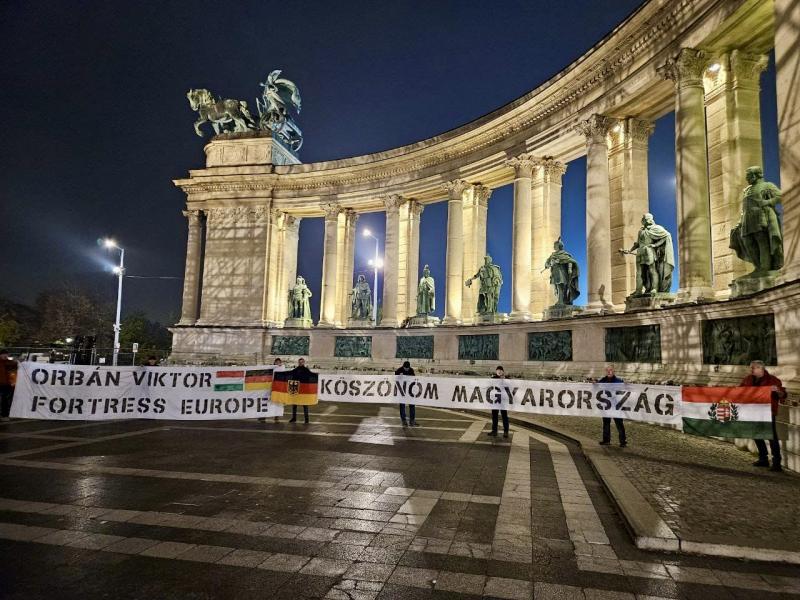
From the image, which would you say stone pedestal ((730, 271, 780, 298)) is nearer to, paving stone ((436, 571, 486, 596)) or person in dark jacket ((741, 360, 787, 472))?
person in dark jacket ((741, 360, 787, 472))

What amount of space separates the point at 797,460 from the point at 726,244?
9.99m

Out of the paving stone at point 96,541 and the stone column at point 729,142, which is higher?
the stone column at point 729,142

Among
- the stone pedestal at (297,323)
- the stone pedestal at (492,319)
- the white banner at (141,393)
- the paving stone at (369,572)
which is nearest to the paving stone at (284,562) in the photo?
the paving stone at (369,572)

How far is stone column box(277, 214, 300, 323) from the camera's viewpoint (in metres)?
38.0

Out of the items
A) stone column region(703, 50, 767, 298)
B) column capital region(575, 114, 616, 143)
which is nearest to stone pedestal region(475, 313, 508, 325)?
column capital region(575, 114, 616, 143)

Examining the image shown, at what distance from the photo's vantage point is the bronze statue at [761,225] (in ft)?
41.3

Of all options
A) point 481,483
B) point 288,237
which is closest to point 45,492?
point 481,483

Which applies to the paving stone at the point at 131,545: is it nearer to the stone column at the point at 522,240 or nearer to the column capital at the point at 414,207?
the stone column at the point at 522,240

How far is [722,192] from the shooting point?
1648cm

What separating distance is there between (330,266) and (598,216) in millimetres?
19830

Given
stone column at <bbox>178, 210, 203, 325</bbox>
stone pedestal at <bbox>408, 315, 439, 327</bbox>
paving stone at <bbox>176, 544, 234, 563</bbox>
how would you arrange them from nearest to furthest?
paving stone at <bbox>176, 544, 234, 563</bbox>, stone pedestal at <bbox>408, 315, 439, 327</bbox>, stone column at <bbox>178, 210, 203, 325</bbox>

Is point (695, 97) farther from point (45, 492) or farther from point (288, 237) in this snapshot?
point (288, 237)

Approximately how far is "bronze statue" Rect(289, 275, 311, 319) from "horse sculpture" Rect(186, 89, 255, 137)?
1397 cm

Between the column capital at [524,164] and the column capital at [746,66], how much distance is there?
32.0ft
